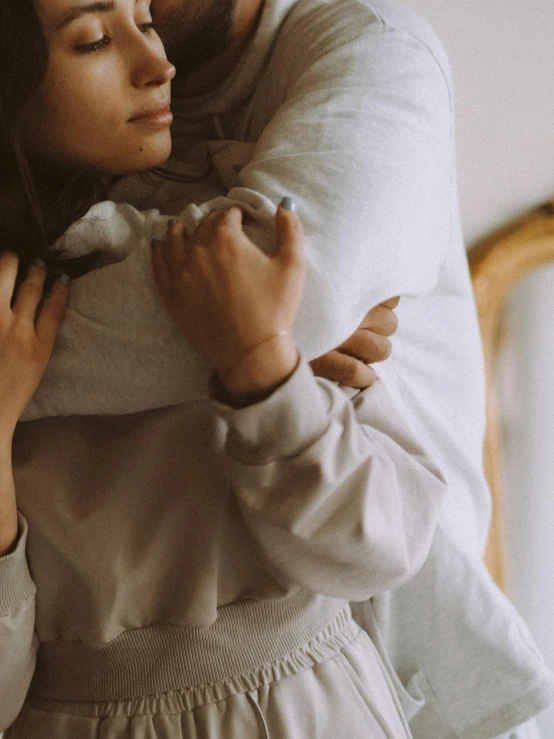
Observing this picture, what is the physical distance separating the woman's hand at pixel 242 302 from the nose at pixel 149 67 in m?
0.20

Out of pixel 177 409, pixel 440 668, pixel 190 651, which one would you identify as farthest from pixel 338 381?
pixel 440 668

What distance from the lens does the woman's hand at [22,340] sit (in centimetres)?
56

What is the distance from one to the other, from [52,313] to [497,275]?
767mm

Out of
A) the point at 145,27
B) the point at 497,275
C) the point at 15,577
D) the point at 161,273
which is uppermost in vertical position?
the point at 145,27

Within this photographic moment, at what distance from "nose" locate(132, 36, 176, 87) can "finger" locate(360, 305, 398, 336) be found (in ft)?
0.88

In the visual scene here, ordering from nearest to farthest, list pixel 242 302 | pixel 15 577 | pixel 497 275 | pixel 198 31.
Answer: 1. pixel 242 302
2. pixel 15 577
3. pixel 198 31
4. pixel 497 275

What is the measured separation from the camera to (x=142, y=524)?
0.63 meters

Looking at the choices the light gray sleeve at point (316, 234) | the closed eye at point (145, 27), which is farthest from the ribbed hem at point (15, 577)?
the closed eye at point (145, 27)

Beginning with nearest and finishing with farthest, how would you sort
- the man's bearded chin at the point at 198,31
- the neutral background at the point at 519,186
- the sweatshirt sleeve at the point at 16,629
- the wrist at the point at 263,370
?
the wrist at the point at 263,370
the sweatshirt sleeve at the point at 16,629
the man's bearded chin at the point at 198,31
the neutral background at the point at 519,186

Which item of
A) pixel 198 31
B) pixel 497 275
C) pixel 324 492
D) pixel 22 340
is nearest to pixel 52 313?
pixel 22 340

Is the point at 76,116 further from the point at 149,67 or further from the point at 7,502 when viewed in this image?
the point at 7,502

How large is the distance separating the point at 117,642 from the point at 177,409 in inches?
8.3

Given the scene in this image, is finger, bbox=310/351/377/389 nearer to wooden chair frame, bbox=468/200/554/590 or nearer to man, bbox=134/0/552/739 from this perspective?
man, bbox=134/0/552/739

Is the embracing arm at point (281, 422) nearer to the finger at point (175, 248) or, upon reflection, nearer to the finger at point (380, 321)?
the finger at point (175, 248)
